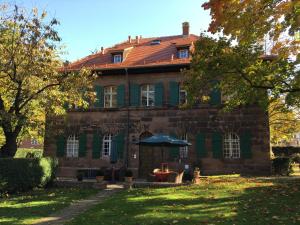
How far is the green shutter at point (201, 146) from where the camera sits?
22.0m

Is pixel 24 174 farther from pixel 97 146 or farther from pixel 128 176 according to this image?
A: pixel 97 146

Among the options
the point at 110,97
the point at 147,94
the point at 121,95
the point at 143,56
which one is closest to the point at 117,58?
the point at 143,56

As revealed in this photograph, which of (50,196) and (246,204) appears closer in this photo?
(246,204)

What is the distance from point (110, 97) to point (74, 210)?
13720 mm

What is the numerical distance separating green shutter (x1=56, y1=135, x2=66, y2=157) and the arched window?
10864mm

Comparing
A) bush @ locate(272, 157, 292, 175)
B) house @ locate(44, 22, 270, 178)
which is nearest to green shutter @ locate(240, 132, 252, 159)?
house @ locate(44, 22, 270, 178)

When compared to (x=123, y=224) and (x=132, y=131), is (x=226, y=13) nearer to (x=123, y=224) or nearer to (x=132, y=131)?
(x=123, y=224)

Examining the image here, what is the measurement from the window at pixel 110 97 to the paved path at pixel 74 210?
9.01 m

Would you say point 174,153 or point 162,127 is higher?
point 162,127

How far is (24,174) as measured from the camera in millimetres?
16438

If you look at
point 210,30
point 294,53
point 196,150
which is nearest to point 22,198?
point 210,30

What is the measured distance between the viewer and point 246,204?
10.9m

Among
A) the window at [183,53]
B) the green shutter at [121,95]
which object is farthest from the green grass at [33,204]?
the window at [183,53]

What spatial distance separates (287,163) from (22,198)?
15.2m
